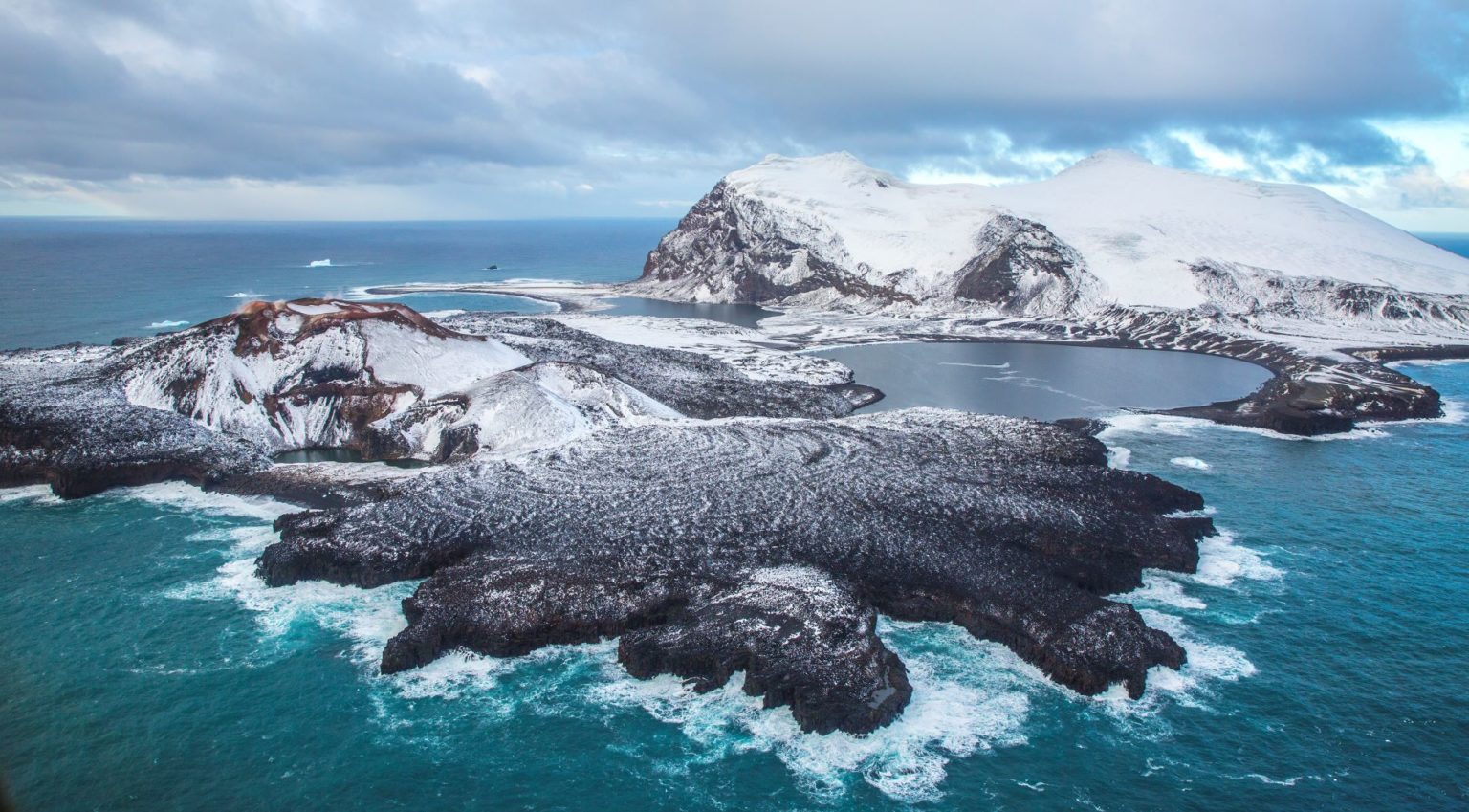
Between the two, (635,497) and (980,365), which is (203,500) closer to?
(635,497)

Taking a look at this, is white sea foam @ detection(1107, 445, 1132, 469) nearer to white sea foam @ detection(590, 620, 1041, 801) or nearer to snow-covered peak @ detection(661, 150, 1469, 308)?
white sea foam @ detection(590, 620, 1041, 801)

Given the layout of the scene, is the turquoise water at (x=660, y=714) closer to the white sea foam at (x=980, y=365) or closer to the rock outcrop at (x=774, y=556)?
the rock outcrop at (x=774, y=556)

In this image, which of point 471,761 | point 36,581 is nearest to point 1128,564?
point 471,761

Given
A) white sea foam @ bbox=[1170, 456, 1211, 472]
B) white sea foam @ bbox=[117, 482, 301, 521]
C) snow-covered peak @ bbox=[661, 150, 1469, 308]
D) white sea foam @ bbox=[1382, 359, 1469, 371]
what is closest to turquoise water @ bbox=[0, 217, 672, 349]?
snow-covered peak @ bbox=[661, 150, 1469, 308]

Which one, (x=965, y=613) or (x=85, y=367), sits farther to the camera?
(x=85, y=367)

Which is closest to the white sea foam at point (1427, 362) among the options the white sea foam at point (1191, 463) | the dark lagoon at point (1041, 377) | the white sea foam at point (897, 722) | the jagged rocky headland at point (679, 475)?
the jagged rocky headland at point (679, 475)

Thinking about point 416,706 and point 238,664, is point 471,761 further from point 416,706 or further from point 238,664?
point 238,664

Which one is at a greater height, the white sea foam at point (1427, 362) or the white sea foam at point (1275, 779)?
the white sea foam at point (1427, 362)
